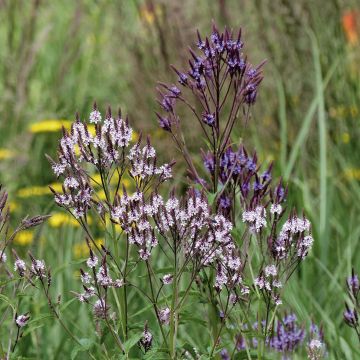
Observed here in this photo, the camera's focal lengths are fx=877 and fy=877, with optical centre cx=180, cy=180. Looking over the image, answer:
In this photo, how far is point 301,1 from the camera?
504cm

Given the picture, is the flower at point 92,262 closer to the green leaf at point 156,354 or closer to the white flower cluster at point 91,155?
the white flower cluster at point 91,155

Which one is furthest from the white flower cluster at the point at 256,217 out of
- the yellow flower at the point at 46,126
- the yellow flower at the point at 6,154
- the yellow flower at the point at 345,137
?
the yellow flower at the point at 46,126

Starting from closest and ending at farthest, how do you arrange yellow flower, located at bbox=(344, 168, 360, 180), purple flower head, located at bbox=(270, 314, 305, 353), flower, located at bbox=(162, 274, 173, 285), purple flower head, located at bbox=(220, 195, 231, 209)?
1. flower, located at bbox=(162, 274, 173, 285)
2. purple flower head, located at bbox=(220, 195, 231, 209)
3. purple flower head, located at bbox=(270, 314, 305, 353)
4. yellow flower, located at bbox=(344, 168, 360, 180)

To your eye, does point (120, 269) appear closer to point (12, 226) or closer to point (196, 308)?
point (196, 308)

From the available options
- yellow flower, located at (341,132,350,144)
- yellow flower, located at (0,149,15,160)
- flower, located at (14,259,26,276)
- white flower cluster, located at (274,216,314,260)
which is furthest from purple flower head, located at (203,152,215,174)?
yellow flower, located at (341,132,350,144)

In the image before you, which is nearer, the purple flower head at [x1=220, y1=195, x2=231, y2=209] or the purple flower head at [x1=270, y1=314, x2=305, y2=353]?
the purple flower head at [x1=220, y1=195, x2=231, y2=209]

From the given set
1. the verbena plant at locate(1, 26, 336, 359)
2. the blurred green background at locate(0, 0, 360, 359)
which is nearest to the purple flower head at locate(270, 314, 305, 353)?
the verbena plant at locate(1, 26, 336, 359)

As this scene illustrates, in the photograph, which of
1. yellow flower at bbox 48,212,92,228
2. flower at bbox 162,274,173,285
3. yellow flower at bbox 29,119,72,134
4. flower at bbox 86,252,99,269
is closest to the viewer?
flower at bbox 86,252,99,269

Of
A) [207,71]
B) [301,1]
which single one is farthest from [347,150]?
[207,71]

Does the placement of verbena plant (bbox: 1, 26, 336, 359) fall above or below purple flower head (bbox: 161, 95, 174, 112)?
below

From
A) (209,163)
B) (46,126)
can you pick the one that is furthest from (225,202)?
(46,126)

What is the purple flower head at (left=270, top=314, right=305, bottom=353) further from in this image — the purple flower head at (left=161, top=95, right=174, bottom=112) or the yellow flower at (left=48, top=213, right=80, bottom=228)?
the yellow flower at (left=48, top=213, right=80, bottom=228)

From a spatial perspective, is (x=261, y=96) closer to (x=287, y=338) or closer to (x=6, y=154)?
(x=6, y=154)

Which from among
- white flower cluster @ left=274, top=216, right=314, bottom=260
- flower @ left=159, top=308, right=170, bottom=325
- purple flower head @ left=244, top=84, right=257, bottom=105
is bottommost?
flower @ left=159, top=308, right=170, bottom=325
